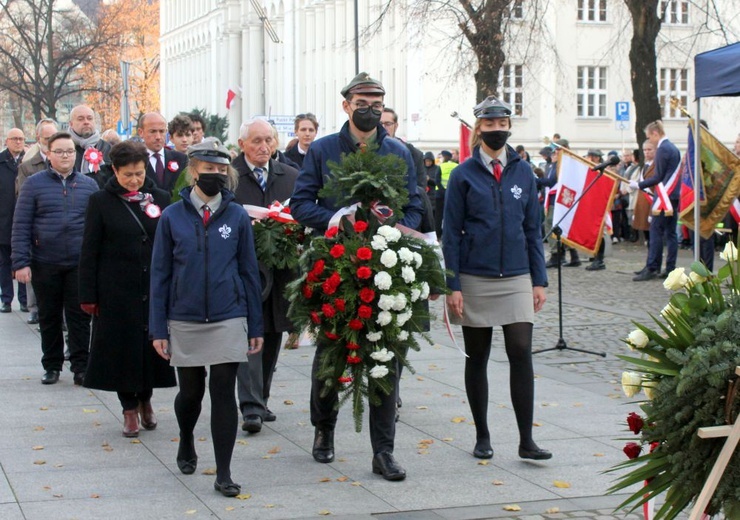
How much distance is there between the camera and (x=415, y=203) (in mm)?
7406

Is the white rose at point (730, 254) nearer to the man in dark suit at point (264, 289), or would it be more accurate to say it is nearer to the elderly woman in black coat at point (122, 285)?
the man in dark suit at point (264, 289)

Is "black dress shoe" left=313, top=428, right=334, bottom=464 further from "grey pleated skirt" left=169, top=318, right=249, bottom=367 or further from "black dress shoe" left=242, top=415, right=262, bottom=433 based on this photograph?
"grey pleated skirt" left=169, top=318, right=249, bottom=367

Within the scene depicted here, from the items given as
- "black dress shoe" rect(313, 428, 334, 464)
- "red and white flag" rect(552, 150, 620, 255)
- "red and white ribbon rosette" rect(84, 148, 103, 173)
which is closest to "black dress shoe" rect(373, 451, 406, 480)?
"black dress shoe" rect(313, 428, 334, 464)

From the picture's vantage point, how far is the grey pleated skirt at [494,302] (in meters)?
7.51

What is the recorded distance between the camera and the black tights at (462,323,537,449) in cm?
748

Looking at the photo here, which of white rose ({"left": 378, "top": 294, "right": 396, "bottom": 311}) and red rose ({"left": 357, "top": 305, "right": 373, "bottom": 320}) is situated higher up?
white rose ({"left": 378, "top": 294, "right": 396, "bottom": 311})

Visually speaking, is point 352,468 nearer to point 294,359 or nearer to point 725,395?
point 725,395

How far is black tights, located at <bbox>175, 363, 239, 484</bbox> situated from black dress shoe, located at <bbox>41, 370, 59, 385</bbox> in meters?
3.76

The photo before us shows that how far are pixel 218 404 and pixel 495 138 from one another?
230 centimetres

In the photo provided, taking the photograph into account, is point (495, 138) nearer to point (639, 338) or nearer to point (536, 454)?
point (536, 454)

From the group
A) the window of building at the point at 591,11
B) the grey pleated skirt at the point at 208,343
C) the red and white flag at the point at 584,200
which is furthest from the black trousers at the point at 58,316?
the window of building at the point at 591,11

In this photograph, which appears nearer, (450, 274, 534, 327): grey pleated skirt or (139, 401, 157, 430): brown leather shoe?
(450, 274, 534, 327): grey pleated skirt

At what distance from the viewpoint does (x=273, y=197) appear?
8742 mm

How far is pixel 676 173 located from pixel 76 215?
11.0m
